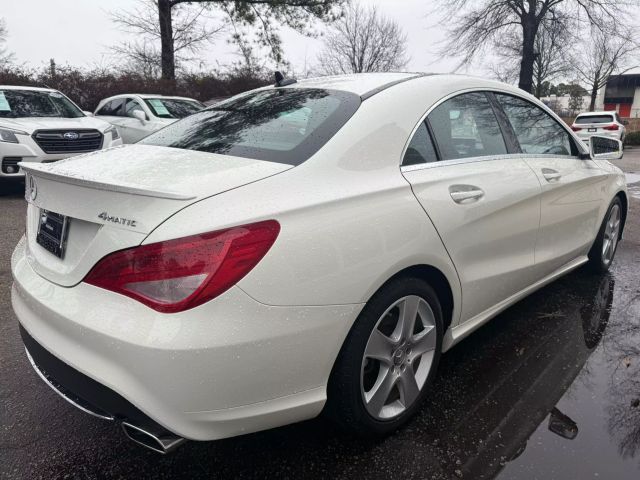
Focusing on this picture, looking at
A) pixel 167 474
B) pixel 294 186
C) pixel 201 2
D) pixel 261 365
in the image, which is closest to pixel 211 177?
pixel 294 186

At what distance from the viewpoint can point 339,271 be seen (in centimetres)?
172

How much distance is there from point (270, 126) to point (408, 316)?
1.06 metres

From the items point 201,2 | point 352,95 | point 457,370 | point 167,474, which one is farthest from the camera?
point 201,2

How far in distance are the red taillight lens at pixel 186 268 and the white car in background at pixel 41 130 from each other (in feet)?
20.0

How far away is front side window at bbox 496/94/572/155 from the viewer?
301 cm

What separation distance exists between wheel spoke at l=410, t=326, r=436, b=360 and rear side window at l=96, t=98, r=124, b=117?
10434 millimetres

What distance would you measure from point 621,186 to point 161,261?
4.09 m

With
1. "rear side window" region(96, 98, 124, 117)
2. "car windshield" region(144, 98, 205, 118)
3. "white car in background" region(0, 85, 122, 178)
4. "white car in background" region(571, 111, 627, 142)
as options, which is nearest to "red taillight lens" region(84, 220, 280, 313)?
"white car in background" region(0, 85, 122, 178)

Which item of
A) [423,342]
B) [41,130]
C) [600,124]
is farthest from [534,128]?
[600,124]

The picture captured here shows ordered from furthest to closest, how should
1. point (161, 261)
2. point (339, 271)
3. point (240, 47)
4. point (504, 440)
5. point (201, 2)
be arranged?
1. point (240, 47)
2. point (201, 2)
3. point (504, 440)
4. point (339, 271)
5. point (161, 261)

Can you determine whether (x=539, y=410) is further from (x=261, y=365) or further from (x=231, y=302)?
(x=231, y=302)

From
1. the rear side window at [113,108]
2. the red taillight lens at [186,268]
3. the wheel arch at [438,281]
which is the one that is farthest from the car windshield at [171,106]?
the red taillight lens at [186,268]

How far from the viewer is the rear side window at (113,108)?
10.9m

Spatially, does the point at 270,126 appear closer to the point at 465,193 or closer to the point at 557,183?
the point at 465,193
